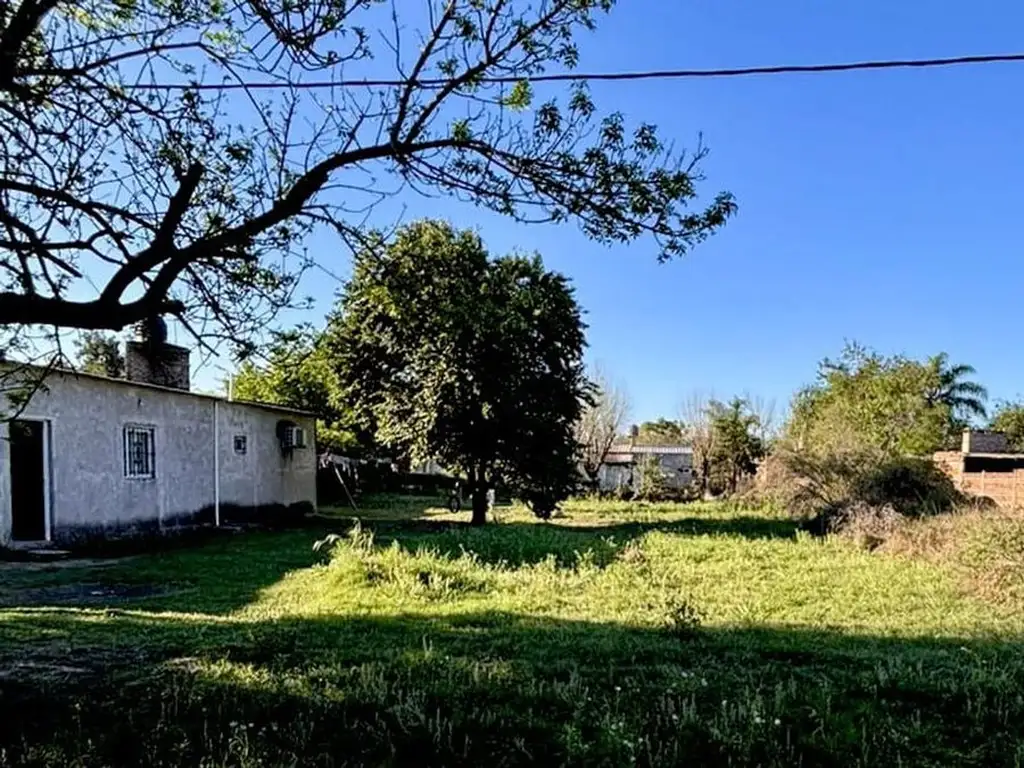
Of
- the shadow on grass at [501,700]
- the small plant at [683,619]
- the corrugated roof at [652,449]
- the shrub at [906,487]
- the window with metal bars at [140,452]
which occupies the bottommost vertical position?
the small plant at [683,619]

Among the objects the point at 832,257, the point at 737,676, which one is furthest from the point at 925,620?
the point at 832,257

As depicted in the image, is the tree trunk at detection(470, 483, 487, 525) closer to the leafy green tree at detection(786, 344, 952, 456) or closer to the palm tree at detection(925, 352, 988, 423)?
the leafy green tree at detection(786, 344, 952, 456)

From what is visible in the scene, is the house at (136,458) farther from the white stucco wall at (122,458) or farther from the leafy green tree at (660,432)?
the leafy green tree at (660,432)

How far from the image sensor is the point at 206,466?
52.4ft

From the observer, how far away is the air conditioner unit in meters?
19.5

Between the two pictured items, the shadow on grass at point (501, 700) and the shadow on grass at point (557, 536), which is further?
the shadow on grass at point (557, 536)

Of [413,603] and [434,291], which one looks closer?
[434,291]

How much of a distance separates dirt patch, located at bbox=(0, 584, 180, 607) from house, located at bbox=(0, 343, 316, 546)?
67.5 inches

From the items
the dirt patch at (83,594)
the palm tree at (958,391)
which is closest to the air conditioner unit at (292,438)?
the dirt patch at (83,594)

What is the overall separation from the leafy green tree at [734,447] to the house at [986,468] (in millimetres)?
6791

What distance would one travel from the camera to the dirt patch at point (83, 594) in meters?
7.59

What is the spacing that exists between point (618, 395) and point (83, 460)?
23.9m

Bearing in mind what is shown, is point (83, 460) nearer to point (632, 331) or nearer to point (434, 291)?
point (434, 291)

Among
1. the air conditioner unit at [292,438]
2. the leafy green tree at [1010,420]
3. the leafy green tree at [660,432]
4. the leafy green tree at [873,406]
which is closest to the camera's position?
the air conditioner unit at [292,438]
